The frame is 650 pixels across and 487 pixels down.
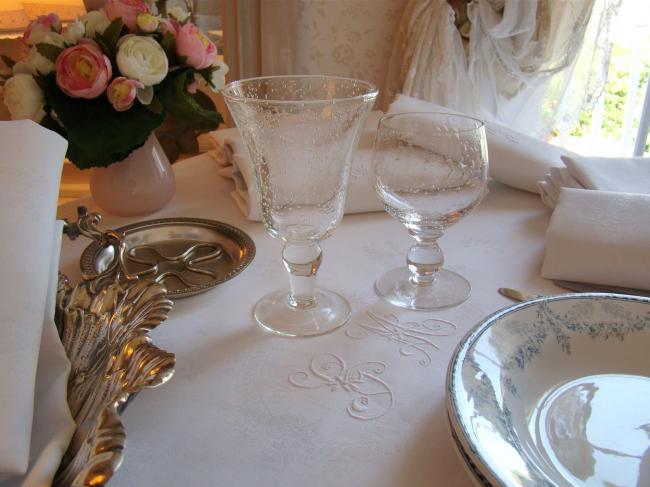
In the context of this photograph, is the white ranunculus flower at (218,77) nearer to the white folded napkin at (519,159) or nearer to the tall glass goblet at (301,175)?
the tall glass goblet at (301,175)

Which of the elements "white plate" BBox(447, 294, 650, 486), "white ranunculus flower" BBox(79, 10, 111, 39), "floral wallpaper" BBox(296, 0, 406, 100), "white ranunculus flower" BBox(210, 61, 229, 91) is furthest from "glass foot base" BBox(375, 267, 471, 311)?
"floral wallpaper" BBox(296, 0, 406, 100)

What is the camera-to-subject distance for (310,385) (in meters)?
0.46

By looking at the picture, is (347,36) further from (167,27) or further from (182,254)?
(182,254)

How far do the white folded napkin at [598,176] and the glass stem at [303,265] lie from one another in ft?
1.29

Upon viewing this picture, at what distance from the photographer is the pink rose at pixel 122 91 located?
67cm

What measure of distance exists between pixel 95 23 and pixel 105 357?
48 cm

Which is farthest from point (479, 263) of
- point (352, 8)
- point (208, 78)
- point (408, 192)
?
point (352, 8)

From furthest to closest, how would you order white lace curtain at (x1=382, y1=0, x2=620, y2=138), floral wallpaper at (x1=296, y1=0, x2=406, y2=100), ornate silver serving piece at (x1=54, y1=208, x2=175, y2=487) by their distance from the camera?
floral wallpaper at (x1=296, y1=0, x2=406, y2=100) < white lace curtain at (x1=382, y1=0, x2=620, y2=138) < ornate silver serving piece at (x1=54, y1=208, x2=175, y2=487)

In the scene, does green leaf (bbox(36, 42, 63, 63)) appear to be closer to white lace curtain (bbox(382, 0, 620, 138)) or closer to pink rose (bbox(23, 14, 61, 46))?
pink rose (bbox(23, 14, 61, 46))

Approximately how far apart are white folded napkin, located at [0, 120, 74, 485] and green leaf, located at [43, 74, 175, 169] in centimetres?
23

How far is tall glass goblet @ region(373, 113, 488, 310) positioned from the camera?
58 cm

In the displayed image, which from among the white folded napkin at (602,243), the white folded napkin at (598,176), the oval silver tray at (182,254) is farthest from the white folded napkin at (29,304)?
the white folded napkin at (598,176)

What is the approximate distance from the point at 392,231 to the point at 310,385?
0.34 meters

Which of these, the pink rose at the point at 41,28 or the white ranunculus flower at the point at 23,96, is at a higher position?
the pink rose at the point at 41,28
